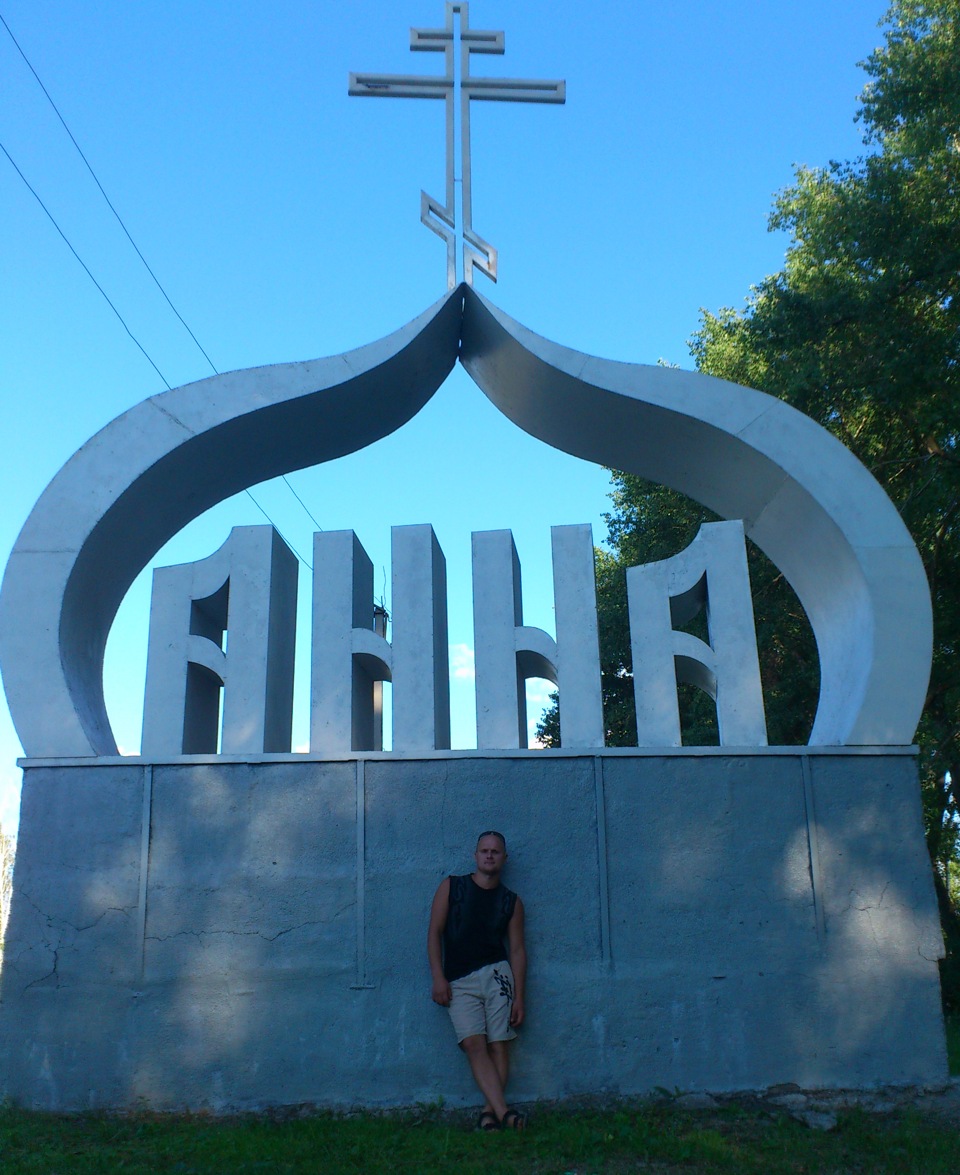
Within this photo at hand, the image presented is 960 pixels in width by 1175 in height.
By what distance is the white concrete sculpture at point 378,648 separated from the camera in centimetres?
744

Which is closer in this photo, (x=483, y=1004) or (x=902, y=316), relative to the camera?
(x=483, y=1004)

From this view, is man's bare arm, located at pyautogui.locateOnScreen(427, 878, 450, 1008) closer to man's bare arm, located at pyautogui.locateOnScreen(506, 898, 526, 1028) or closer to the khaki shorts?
the khaki shorts

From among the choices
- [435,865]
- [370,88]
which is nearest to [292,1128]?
[435,865]

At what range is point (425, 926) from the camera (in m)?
6.94

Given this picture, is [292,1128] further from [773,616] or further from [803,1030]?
[773,616]

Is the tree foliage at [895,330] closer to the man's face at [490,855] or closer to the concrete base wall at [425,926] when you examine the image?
the concrete base wall at [425,926]

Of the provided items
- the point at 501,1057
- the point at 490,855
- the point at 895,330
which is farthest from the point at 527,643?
the point at 895,330

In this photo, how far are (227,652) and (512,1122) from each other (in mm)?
3458

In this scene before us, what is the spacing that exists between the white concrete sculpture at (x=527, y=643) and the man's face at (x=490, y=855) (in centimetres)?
77

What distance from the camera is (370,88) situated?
29.2 feet

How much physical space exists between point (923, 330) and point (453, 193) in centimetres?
728

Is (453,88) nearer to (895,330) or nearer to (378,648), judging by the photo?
(378,648)

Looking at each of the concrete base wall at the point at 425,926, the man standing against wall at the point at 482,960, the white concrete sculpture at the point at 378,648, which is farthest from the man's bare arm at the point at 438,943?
the white concrete sculpture at the point at 378,648

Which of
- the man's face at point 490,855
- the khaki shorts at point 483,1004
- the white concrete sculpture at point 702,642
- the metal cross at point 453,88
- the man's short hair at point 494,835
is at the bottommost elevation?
the khaki shorts at point 483,1004
